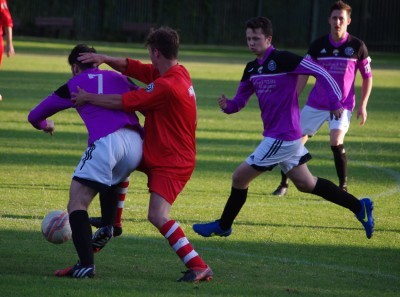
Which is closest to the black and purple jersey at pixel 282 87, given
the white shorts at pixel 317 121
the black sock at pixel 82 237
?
the black sock at pixel 82 237

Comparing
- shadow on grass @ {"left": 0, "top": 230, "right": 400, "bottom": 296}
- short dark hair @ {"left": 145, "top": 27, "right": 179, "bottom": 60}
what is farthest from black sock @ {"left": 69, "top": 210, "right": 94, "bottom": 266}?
short dark hair @ {"left": 145, "top": 27, "right": 179, "bottom": 60}

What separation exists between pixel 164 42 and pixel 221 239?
90.6 inches

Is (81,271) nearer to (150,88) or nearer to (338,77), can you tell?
(150,88)

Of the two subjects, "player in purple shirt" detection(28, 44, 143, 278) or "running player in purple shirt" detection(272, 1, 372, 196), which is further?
"running player in purple shirt" detection(272, 1, 372, 196)

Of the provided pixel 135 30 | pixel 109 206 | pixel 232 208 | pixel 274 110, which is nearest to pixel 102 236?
pixel 109 206

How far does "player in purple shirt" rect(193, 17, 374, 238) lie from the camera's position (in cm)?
837

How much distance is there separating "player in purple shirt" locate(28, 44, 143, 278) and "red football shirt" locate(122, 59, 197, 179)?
0.44 ft

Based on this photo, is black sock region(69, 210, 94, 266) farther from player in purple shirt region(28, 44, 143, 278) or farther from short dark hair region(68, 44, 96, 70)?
short dark hair region(68, 44, 96, 70)

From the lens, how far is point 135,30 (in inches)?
1863

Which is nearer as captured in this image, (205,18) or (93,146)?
(93,146)

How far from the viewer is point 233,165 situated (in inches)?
527

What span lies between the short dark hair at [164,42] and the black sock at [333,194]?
2.16 m

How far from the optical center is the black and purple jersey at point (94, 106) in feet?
23.5

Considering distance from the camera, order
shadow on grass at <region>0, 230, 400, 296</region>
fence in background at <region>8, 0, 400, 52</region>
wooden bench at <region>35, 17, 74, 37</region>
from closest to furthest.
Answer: shadow on grass at <region>0, 230, 400, 296</region> < wooden bench at <region>35, 17, 74, 37</region> < fence in background at <region>8, 0, 400, 52</region>
